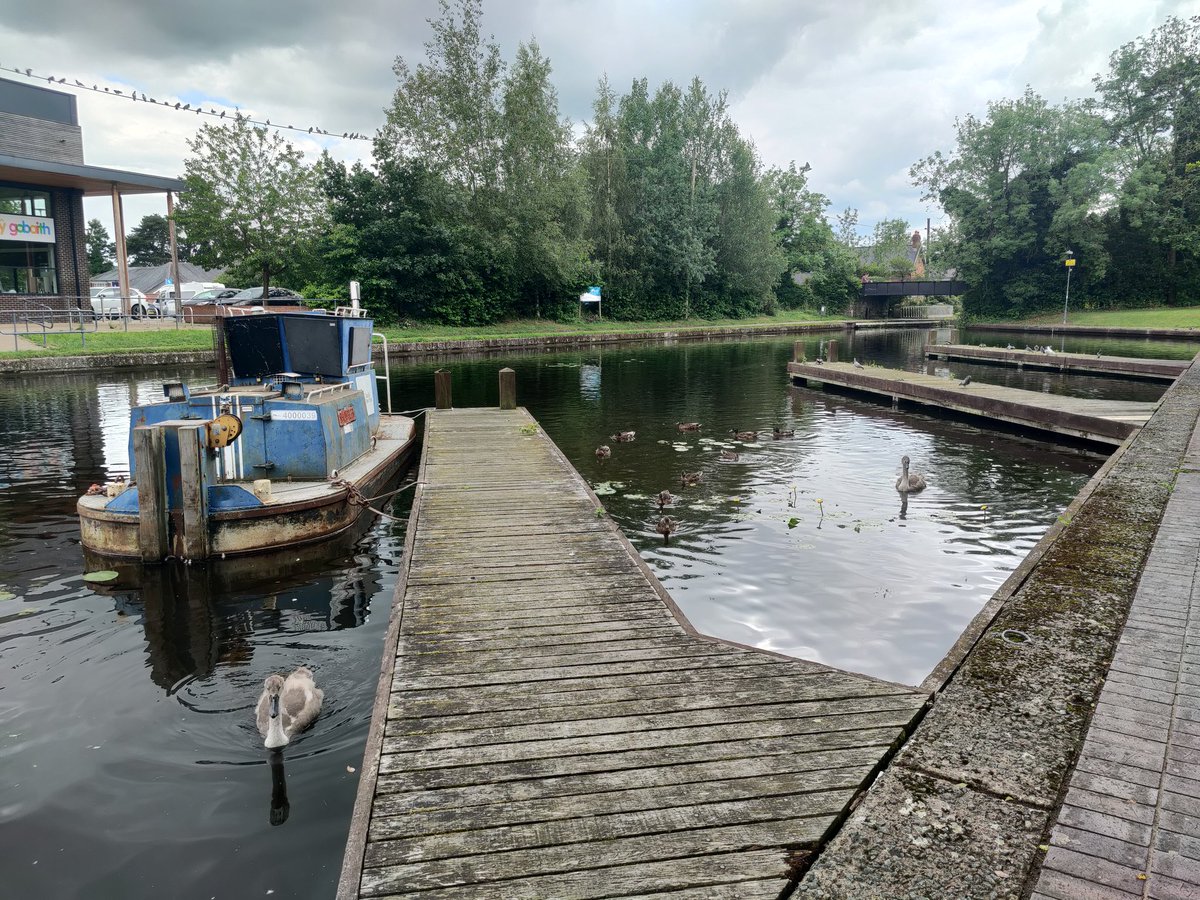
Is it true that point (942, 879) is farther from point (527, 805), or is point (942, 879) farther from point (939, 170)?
point (939, 170)

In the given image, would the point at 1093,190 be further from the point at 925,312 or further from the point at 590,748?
the point at 590,748

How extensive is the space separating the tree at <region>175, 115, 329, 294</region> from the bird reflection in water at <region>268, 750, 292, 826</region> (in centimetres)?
4224

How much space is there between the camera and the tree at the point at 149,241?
338ft

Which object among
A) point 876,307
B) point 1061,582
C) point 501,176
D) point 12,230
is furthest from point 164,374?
point 876,307

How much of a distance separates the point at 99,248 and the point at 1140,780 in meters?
129

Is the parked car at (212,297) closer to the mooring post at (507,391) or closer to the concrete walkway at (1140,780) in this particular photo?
the mooring post at (507,391)

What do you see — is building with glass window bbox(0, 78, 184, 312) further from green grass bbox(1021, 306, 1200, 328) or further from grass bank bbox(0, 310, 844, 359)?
green grass bbox(1021, 306, 1200, 328)

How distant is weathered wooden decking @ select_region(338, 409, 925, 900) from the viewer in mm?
3594

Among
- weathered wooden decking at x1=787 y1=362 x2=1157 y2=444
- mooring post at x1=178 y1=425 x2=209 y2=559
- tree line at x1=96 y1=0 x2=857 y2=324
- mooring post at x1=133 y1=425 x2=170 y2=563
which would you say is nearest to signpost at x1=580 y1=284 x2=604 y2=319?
tree line at x1=96 y1=0 x2=857 y2=324

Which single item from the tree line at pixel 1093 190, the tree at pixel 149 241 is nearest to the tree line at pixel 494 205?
the tree line at pixel 1093 190

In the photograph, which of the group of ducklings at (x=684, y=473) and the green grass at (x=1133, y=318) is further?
the green grass at (x=1133, y=318)

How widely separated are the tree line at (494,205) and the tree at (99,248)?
57.8m

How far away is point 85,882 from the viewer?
4512 mm

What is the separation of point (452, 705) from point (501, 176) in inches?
2019
